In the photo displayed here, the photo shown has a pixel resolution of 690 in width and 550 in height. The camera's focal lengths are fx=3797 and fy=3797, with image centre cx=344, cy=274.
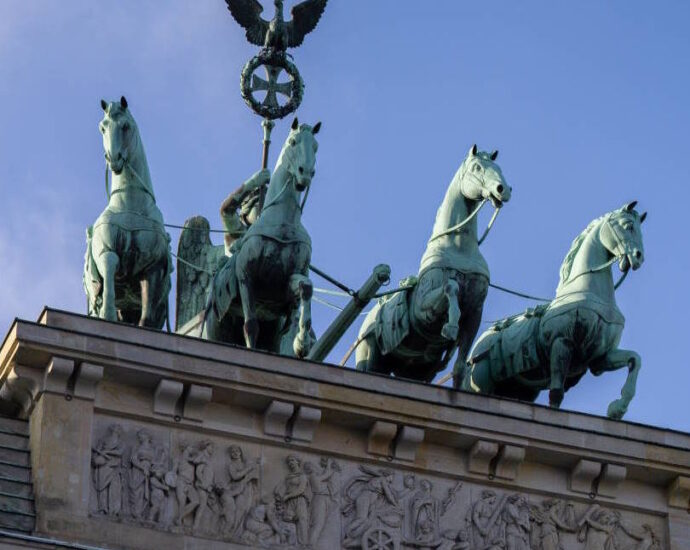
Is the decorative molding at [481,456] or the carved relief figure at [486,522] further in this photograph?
the decorative molding at [481,456]

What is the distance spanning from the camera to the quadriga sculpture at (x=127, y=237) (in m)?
33.8

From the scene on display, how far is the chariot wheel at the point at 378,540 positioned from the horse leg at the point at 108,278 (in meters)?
2.99

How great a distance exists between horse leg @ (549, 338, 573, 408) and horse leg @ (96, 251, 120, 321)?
4.18m

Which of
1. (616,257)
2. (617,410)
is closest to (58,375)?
(617,410)

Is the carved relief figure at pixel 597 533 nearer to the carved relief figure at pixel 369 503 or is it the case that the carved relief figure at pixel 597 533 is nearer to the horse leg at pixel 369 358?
the carved relief figure at pixel 369 503

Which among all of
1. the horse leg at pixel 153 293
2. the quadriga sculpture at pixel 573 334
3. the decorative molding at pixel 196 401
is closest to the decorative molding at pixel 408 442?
the quadriga sculpture at pixel 573 334

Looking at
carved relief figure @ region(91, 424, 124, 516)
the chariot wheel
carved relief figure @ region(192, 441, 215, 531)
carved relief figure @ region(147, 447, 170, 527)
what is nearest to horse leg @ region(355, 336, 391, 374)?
the chariot wheel

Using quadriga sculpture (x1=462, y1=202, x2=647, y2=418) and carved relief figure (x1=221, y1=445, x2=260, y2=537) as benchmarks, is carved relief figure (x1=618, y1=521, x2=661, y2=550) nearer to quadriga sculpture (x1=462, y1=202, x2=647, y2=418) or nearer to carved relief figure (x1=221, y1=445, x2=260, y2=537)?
quadriga sculpture (x1=462, y1=202, x2=647, y2=418)

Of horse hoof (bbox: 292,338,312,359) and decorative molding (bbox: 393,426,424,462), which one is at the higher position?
horse hoof (bbox: 292,338,312,359)

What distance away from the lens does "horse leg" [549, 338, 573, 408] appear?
3469 centimetres

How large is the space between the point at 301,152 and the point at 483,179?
1887mm

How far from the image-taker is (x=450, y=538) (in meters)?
32.7

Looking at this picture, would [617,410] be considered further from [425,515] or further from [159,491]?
[159,491]

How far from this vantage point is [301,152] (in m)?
33.9
